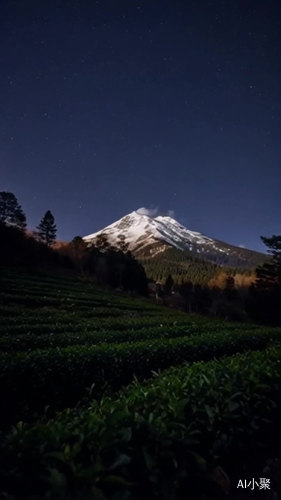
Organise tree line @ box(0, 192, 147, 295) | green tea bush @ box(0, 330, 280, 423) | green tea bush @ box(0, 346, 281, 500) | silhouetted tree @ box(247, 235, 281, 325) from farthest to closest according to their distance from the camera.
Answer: tree line @ box(0, 192, 147, 295), silhouetted tree @ box(247, 235, 281, 325), green tea bush @ box(0, 330, 280, 423), green tea bush @ box(0, 346, 281, 500)

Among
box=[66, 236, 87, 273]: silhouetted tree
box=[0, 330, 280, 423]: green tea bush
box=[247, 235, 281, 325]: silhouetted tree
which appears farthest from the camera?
box=[66, 236, 87, 273]: silhouetted tree

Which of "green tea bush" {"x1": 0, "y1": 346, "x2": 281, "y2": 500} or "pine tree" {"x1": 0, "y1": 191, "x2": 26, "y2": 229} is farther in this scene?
"pine tree" {"x1": 0, "y1": 191, "x2": 26, "y2": 229}

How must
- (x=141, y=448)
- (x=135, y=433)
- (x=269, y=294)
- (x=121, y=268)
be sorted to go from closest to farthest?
(x=141, y=448) < (x=135, y=433) < (x=269, y=294) < (x=121, y=268)

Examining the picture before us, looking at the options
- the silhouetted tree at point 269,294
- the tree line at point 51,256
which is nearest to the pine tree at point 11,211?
the tree line at point 51,256

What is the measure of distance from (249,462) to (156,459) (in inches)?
85.7

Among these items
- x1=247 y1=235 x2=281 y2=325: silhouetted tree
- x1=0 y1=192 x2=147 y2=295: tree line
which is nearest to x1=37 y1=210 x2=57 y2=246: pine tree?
x1=0 y1=192 x2=147 y2=295: tree line

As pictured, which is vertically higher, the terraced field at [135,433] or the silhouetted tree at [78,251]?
the silhouetted tree at [78,251]

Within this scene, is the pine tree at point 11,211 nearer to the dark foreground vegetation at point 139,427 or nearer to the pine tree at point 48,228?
the pine tree at point 48,228

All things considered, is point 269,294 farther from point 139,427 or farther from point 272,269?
point 139,427

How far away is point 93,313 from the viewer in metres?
28.1

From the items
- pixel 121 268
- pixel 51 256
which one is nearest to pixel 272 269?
pixel 121 268

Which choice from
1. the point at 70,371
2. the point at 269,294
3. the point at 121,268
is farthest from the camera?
the point at 121,268

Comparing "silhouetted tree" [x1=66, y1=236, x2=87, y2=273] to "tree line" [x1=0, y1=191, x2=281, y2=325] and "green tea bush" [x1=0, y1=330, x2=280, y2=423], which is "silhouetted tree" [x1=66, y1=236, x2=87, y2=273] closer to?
"tree line" [x1=0, y1=191, x2=281, y2=325]

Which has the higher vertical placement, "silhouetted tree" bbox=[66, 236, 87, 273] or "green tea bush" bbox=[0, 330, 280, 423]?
"silhouetted tree" bbox=[66, 236, 87, 273]
